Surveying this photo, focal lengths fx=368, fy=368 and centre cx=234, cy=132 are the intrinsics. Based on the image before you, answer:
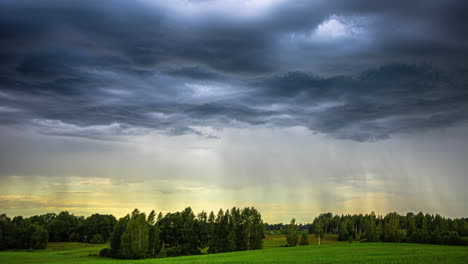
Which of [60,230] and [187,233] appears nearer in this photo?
[187,233]

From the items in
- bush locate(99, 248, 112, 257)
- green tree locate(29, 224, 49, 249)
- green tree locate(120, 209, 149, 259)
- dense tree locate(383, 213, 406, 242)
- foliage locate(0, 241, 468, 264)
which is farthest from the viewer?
dense tree locate(383, 213, 406, 242)

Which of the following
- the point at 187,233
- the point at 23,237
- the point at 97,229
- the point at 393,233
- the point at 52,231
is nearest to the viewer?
the point at 187,233

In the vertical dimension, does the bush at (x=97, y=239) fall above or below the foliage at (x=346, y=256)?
below

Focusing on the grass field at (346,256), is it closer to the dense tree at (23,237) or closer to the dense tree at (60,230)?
the dense tree at (23,237)

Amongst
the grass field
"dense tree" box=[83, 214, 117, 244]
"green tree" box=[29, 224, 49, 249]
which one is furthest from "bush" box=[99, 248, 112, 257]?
"dense tree" box=[83, 214, 117, 244]

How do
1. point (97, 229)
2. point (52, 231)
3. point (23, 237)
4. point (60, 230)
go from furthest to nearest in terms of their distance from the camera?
point (97, 229) < point (60, 230) < point (52, 231) < point (23, 237)

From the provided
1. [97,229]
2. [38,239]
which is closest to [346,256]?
[38,239]

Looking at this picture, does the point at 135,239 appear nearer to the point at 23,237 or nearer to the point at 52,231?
the point at 23,237

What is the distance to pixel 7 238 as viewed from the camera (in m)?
139

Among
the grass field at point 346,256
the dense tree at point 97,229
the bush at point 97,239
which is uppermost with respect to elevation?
the grass field at point 346,256

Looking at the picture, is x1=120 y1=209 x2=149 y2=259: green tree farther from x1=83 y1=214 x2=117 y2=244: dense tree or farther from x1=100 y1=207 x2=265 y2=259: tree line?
x1=83 y1=214 x2=117 y2=244: dense tree

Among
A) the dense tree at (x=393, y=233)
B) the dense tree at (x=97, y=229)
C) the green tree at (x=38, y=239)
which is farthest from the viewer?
the dense tree at (x=97, y=229)

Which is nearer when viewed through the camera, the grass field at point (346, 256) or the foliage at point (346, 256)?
the foliage at point (346, 256)

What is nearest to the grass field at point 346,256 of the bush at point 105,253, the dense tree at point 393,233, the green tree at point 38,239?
the bush at point 105,253
